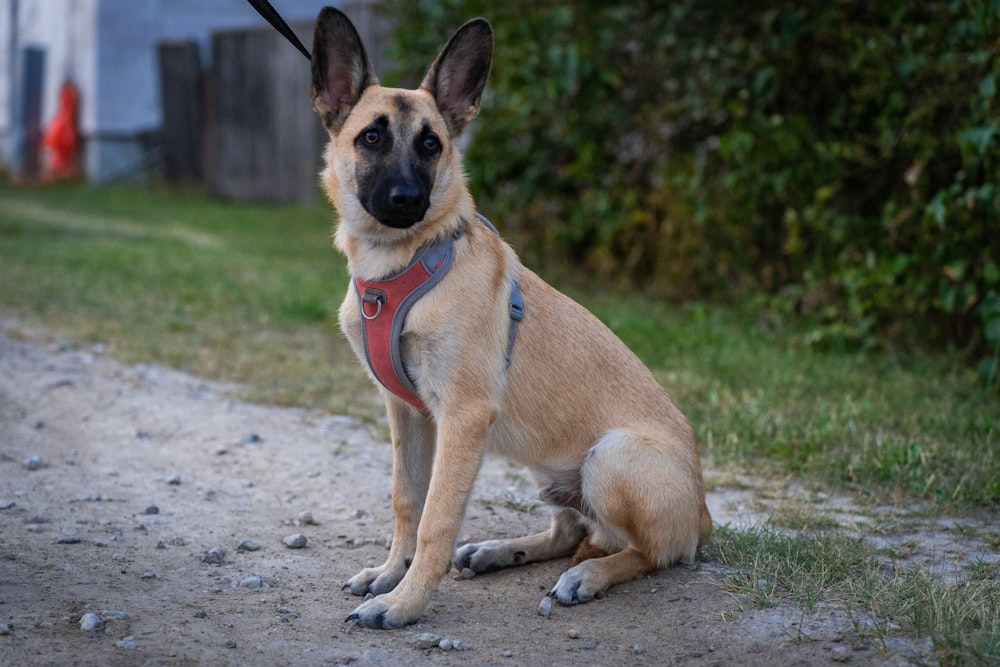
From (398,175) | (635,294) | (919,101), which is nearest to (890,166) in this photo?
(919,101)

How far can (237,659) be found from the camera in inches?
113

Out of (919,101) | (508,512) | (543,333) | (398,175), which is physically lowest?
(508,512)

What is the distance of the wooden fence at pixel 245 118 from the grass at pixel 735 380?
5184 mm

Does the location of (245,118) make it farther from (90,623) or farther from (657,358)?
(90,623)

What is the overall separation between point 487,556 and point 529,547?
0.17 m

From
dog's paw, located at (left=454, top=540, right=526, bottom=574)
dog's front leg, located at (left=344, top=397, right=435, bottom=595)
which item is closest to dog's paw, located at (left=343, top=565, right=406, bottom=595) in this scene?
dog's front leg, located at (left=344, top=397, right=435, bottom=595)

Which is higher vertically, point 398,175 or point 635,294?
point 398,175

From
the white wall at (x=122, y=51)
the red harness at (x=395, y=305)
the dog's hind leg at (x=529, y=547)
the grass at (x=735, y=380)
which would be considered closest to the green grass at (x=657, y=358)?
the grass at (x=735, y=380)

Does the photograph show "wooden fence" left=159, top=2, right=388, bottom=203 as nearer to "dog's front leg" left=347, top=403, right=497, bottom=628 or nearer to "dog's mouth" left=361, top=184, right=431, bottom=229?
"dog's mouth" left=361, top=184, right=431, bottom=229

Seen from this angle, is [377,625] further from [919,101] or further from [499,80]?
[499,80]

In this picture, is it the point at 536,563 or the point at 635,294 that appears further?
the point at 635,294

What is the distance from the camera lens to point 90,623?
299 centimetres

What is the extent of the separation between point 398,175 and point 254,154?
14.7 m

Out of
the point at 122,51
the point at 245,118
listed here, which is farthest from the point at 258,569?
the point at 122,51
